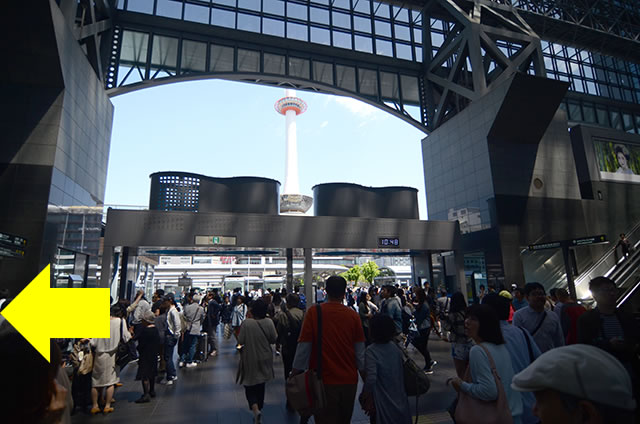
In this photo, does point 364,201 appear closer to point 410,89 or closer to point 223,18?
point 410,89

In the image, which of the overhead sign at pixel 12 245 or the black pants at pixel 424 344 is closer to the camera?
the black pants at pixel 424 344

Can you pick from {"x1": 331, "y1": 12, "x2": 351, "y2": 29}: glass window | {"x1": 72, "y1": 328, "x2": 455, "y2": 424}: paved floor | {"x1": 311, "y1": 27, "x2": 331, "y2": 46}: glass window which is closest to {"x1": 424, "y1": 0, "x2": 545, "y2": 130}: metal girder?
{"x1": 331, "y1": 12, "x2": 351, "y2": 29}: glass window

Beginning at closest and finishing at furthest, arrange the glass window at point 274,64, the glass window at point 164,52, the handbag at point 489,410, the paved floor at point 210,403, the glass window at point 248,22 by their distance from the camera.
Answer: the handbag at point 489,410 → the paved floor at point 210,403 → the glass window at point 164,52 → the glass window at point 248,22 → the glass window at point 274,64

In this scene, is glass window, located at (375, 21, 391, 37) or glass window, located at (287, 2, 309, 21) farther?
glass window, located at (375, 21, 391, 37)

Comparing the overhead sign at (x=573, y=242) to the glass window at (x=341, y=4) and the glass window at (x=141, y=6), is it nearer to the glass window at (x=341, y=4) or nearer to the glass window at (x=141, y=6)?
the glass window at (x=341, y=4)

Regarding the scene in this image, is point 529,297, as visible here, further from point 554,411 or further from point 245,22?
point 245,22

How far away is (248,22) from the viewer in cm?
2219

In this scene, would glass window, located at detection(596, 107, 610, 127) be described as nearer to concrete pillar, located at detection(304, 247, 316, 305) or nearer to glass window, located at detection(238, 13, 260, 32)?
glass window, located at detection(238, 13, 260, 32)

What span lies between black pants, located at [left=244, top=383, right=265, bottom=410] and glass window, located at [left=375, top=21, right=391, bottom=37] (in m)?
25.8

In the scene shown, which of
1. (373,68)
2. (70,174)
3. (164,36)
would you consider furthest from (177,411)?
(373,68)

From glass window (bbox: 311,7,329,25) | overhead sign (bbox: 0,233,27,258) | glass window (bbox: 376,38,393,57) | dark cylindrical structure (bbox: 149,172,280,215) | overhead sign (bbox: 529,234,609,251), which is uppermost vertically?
glass window (bbox: 311,7,329,25)

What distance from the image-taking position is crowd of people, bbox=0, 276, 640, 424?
110cm

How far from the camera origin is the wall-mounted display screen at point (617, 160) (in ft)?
71.9

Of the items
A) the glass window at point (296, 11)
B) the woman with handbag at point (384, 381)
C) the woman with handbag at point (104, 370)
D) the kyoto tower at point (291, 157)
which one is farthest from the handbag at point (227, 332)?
the kyoto tower at point (291, 157)
